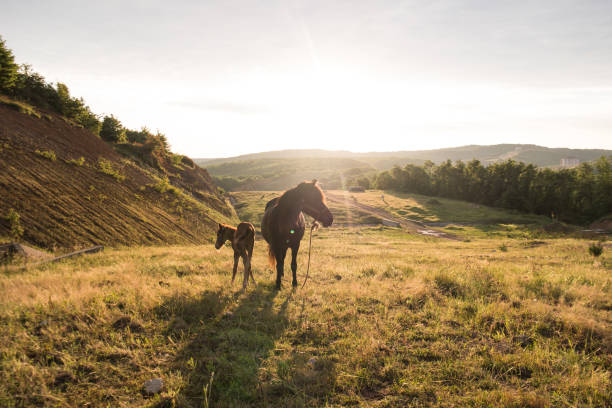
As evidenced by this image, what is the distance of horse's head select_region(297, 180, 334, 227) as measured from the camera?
7.33 m

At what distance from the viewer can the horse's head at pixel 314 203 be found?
7.33 m

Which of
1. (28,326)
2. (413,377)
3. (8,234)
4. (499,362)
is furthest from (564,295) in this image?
(8,234)

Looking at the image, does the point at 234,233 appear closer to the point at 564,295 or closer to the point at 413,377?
the point at 413,377

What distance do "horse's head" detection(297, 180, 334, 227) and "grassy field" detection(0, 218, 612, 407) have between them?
211 cm

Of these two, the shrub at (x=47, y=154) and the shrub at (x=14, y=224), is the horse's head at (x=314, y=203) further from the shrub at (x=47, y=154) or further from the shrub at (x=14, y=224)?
the shrub at (x=47, y=154)

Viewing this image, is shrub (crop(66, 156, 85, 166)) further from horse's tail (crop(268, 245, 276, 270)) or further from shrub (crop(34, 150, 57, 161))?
horse's tail (crop(268, 245, 276, 270))

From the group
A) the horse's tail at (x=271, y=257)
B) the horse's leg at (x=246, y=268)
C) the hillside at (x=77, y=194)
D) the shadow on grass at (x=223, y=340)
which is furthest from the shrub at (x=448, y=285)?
the hillside at (x=77, y=194)

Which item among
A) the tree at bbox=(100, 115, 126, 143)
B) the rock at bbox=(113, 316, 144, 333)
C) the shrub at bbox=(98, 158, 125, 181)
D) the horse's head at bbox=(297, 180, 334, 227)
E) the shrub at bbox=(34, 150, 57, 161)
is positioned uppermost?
the tree at bbox=(100, 115, 126, 143)

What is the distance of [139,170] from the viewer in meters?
26.8

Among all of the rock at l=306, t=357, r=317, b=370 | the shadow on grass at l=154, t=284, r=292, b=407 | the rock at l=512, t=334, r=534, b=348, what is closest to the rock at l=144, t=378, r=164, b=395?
the shadow on grass at l=154, t=284, r=292, b=407

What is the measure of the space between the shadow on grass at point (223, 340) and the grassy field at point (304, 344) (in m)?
0.02

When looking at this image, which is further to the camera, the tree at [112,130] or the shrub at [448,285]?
the tree at [112,130]

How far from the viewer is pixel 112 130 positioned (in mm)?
33375

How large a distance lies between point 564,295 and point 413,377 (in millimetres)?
5818
